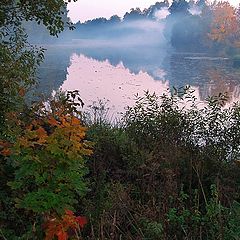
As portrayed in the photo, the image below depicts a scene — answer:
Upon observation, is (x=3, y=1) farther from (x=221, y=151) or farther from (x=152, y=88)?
(x=152, y=88)

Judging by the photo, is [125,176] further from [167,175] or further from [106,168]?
[167,175]

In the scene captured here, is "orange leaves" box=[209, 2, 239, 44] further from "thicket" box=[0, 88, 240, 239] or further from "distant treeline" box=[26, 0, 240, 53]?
"thicket" box=[0, 88, 240, 239]

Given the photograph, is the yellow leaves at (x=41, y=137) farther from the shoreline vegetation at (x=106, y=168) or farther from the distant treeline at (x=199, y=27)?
the distant treeline at (x=199, y=27)

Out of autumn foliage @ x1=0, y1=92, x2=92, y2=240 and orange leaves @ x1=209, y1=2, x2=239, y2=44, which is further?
orange leaves @ x1=209, y1=2, x2=239, y2=44

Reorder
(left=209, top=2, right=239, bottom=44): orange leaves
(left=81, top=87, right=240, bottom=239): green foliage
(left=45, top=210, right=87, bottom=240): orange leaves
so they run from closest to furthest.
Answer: (left=45, top=210, right=87, bottom=240): orange leaves, (left=81, top=87, right=240, bottom=239): green foliage, (left=209, top=2, right=239, bottom=44): orange leaves

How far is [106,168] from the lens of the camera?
6.26 m

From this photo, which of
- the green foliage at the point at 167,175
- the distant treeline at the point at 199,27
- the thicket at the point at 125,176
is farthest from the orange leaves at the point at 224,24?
the thicket at the point at 125,176

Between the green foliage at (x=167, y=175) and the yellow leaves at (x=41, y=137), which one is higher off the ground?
the yellow leaves at (x=41, y=137)

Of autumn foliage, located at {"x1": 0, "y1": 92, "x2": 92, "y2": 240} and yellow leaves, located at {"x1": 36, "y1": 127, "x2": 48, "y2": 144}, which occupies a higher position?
yellow leaves, located at {"x1": 36, "y1": 127, "x2": 48, "y2": 144}

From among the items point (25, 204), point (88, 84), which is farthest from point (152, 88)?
point (25, 204)

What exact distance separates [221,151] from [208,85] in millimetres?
22536

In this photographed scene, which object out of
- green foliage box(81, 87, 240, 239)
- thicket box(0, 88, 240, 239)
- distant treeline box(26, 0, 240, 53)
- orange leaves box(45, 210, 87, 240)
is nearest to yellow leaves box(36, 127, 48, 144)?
thicket box(0, 88, 240, 239)

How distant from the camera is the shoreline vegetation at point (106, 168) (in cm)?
351

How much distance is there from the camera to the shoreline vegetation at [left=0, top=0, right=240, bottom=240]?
351cm
